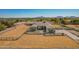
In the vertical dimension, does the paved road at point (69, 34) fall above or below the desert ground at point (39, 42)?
above

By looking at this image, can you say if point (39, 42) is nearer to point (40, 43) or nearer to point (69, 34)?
point (40, 43)

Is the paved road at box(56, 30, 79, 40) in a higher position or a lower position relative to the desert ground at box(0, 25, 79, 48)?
higher

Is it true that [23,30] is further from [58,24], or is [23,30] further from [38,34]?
[58,24]

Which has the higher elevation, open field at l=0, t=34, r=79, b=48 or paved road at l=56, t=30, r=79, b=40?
paved road at l=56, t=30, r=79, b=40

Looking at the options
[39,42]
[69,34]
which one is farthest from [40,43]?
[69,34]

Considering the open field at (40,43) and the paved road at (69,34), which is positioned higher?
the paved road at (69,34)

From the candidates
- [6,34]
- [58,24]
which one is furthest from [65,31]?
[6,34]
